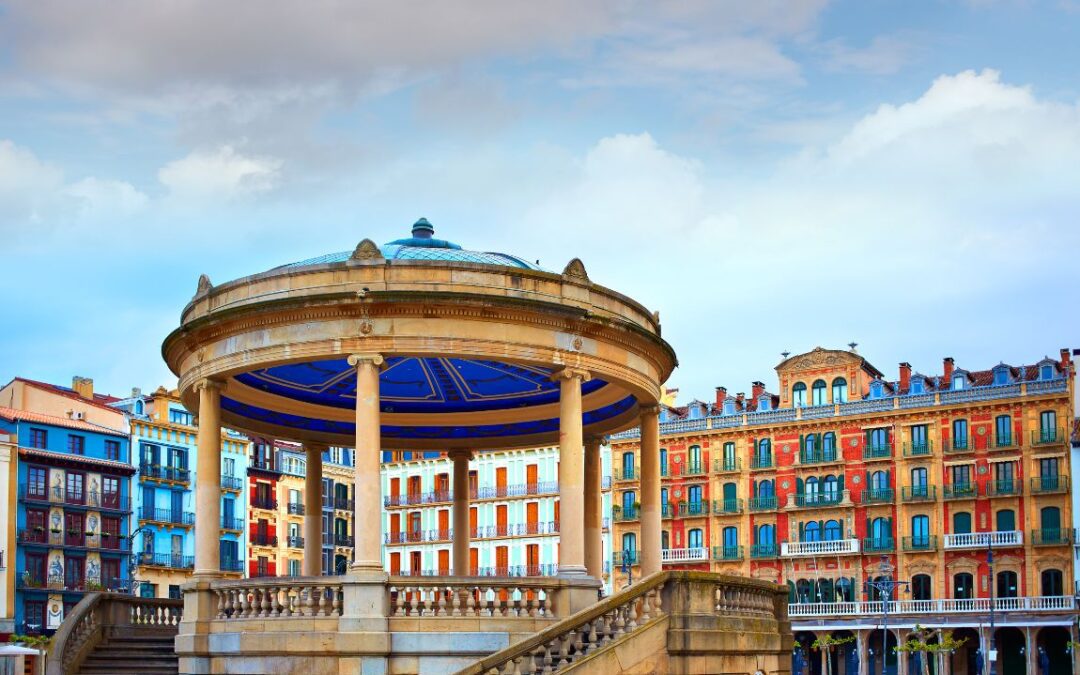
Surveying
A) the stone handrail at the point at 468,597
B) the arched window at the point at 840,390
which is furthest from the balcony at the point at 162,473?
the stone handrail at the point at 468,597

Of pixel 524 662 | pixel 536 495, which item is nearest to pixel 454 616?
pixel 524 662

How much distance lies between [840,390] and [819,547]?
36.4 feet

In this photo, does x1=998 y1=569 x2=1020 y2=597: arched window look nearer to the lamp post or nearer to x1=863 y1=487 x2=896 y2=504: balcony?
the lamp post

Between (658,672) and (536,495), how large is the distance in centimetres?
9020

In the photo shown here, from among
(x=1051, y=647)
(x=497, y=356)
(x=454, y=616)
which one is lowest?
(x=1051, y=647)

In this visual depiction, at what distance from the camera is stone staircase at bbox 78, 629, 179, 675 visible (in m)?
27.1

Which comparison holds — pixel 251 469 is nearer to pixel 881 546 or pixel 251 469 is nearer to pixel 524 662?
pixel 881 546

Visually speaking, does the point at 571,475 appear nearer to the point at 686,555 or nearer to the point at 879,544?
the point at 879,544

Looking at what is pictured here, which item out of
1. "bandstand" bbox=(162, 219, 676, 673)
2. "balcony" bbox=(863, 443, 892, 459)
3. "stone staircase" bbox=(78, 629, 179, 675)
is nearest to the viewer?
"bandstand" bbox=(162, 219, 676, 673)

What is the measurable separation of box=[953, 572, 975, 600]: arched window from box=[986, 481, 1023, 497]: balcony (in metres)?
5.64

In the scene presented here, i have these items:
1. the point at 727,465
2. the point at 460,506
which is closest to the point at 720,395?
the point at 727,465

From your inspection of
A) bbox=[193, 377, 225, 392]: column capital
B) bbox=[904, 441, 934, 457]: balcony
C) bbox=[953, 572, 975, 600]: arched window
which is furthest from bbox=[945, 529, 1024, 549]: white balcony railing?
bbox=[193, 377, 225, 392]: column capital

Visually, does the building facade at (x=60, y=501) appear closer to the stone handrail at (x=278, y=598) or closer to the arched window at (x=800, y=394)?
the arched window at (x=800, y=394)

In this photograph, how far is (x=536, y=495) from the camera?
111438 mm
